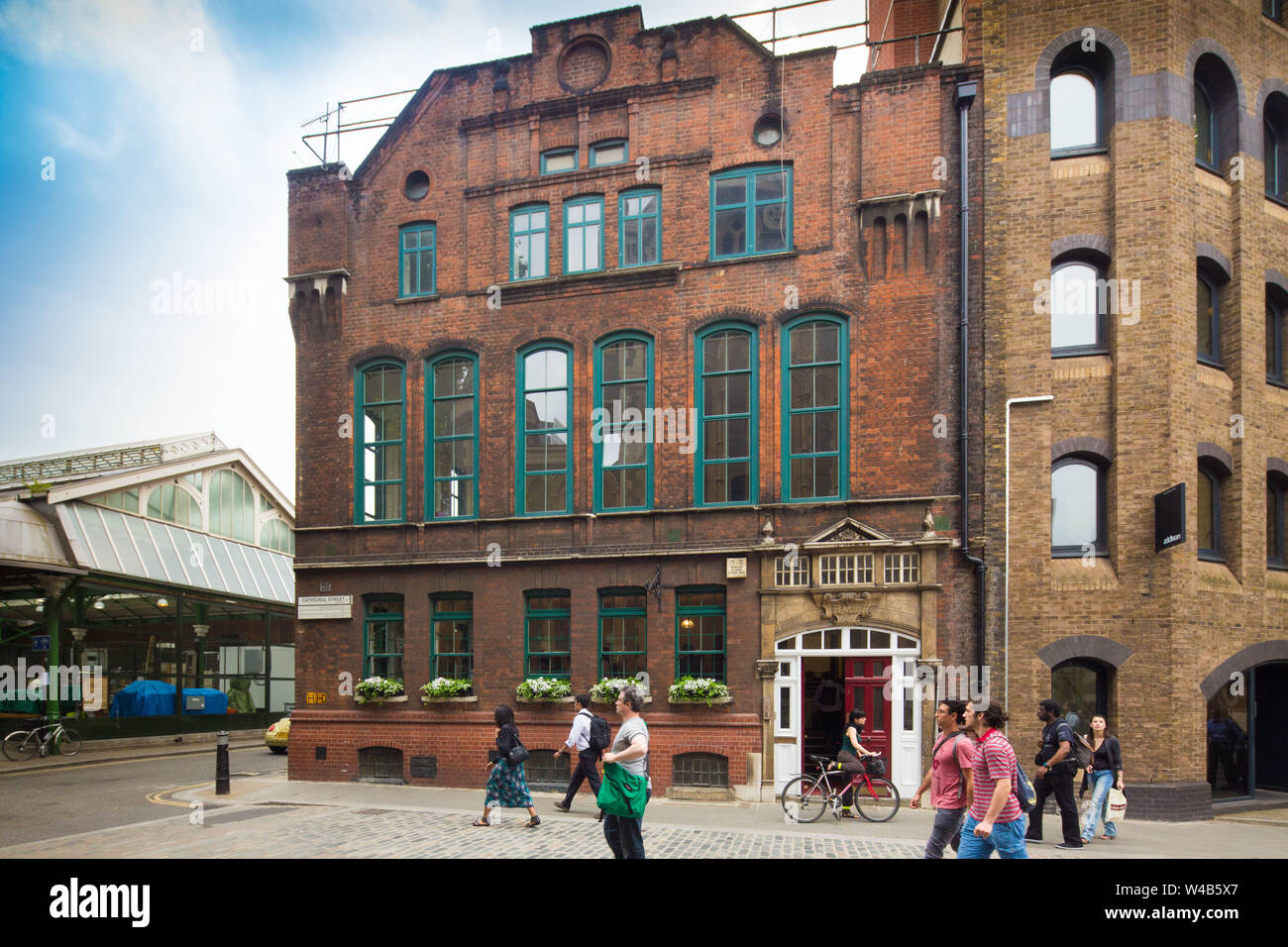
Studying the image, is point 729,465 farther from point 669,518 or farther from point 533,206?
point 533,206

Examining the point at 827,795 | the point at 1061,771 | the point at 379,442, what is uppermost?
the point at 379,442

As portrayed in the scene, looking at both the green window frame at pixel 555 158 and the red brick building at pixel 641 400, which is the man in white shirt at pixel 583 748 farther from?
the green window frame at pixel 555 158

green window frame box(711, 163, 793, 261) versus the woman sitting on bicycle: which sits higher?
green window frame box(711, 163, 793, 261)

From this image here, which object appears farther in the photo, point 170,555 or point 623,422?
point 170,555

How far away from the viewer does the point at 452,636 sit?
1911 centimetres

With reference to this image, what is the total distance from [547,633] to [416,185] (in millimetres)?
10019

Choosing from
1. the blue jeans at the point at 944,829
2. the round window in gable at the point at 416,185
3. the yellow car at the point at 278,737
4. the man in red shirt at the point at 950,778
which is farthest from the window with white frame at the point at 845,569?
the yellow car at the point at 278,737

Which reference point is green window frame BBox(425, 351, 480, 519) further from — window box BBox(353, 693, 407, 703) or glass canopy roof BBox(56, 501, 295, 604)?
glass canopy roof BBox(56, 501, 295, 604)

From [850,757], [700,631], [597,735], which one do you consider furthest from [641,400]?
[850,757]

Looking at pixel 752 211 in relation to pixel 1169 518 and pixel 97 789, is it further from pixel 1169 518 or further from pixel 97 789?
pixel 97 789

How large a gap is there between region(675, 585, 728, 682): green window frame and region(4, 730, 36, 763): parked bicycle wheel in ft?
60.1

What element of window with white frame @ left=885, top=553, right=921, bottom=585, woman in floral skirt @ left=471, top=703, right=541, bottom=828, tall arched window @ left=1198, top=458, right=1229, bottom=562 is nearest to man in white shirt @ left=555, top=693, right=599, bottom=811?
woman in floral skirt @ left=471, top=703, right=541, bottom=828

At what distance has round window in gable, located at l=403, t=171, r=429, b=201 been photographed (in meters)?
20.3

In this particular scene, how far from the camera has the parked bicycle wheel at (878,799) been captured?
46.6 ft
